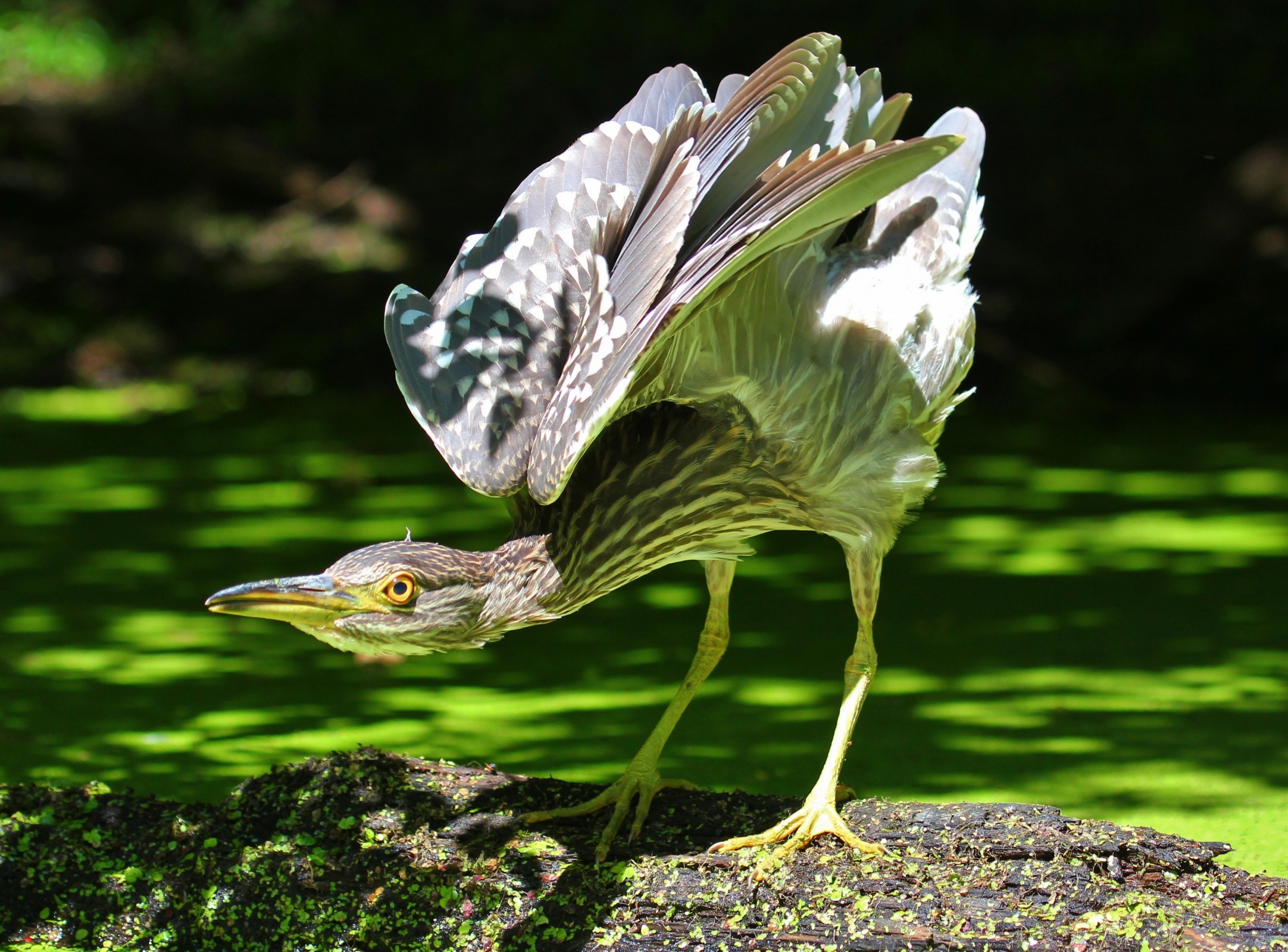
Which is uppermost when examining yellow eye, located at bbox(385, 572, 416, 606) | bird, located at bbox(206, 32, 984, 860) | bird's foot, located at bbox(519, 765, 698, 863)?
bird, located at bbox(206, 32, 984, 860)

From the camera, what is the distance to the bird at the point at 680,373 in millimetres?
2332

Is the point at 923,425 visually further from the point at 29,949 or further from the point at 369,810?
the point at 29,949

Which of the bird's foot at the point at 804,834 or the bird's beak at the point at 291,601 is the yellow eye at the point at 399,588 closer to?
the bird's beak at the point at 291,601

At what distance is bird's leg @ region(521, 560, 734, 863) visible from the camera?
2766 millimetres

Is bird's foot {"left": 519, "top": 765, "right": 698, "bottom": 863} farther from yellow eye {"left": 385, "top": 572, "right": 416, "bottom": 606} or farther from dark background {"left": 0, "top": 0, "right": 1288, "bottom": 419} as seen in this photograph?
dark background {"left": 0, "top": 0, "right": 1288, "bottom": 419}

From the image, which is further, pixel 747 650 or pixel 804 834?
pixel 747 650

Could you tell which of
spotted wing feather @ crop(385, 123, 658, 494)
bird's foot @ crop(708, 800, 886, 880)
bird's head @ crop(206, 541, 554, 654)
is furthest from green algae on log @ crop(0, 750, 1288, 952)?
spotted wing feather @ crop(385, 123, 658, 494)

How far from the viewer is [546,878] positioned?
262 centimetres

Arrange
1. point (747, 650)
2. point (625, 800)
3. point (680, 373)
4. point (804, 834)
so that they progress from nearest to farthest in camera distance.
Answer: point (680, 373)
point (804, 834)
point (625, 800)
point (747, 650)

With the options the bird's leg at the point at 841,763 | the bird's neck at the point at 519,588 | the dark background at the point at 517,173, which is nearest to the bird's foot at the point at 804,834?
the bird's leg at the point at 841,763

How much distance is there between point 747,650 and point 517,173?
5971 mm

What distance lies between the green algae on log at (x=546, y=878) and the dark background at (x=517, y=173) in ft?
16.4

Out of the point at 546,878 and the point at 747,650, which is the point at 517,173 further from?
the point at 546,878

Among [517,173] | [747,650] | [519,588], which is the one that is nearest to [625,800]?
[519,588]
